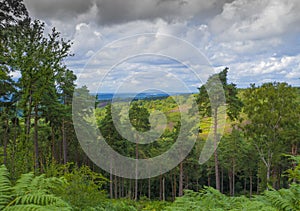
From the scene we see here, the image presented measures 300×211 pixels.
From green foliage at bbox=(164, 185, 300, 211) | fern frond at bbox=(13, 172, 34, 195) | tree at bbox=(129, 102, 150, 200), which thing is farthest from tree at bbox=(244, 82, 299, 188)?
fern frond at bbox=(13, 172, 34, 195)

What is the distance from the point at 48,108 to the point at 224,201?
16602 mm

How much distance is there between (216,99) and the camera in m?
21.9

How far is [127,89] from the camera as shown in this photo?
1193 centimetres

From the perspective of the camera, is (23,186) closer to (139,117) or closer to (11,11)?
(11,11)

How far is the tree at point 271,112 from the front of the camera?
22.7 m

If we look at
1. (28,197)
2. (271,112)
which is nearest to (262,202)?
(28,197)

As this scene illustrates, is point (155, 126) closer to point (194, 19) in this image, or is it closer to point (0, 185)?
point (194, 19)

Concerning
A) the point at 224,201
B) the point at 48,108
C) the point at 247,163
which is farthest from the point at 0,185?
the point at 247,163

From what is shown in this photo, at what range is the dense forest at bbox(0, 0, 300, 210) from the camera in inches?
162

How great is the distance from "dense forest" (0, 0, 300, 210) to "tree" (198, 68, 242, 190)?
80 mm

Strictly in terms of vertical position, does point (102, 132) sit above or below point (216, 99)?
below

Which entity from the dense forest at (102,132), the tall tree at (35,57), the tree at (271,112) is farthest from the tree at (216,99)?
the tall tree at (35,57)

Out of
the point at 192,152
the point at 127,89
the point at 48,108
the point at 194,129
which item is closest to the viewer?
the point at 127,89

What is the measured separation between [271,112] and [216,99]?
15.9 ft
